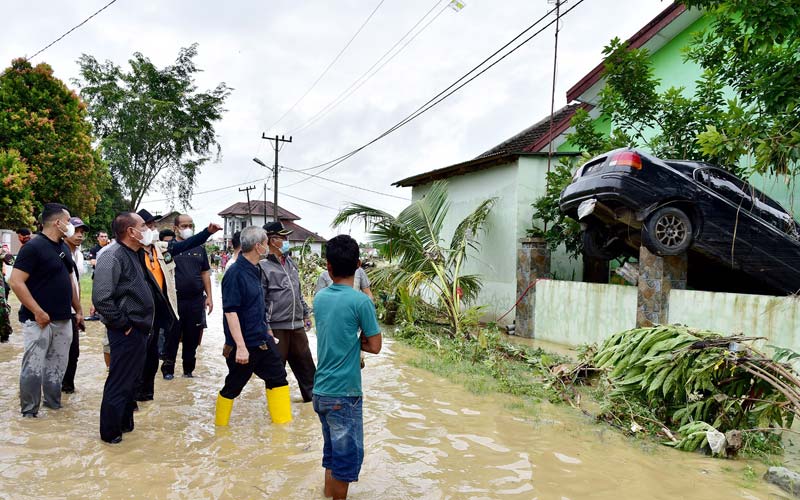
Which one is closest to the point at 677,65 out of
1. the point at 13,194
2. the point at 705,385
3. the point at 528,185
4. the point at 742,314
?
the point at 528,185

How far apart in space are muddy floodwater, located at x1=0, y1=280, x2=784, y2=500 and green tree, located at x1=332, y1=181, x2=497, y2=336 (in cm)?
548

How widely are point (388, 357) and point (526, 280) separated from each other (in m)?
3.85

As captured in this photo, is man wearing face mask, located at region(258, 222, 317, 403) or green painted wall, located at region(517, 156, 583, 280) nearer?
man wearing face mask, located at region(258, 222, 317, 403)

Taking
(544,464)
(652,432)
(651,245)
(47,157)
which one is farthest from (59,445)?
(47,157)

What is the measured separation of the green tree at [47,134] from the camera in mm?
23688

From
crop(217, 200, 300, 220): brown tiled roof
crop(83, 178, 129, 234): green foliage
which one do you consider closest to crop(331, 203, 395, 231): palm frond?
crop(83, 178, 129, 234): green foliage

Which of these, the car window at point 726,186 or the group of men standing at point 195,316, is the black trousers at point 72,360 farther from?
the car window at point 726,186

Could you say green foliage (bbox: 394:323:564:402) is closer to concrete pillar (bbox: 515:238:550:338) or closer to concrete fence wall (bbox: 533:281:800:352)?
concrete fence wall (bbox: 533:281:800:352)

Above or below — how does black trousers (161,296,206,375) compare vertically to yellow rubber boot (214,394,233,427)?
above

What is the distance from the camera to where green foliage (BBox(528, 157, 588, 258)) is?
11.5 metres

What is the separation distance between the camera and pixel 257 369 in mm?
5203

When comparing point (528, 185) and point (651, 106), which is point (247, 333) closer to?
point (528, 185)

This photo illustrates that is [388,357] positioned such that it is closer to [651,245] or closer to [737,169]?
[651,245]

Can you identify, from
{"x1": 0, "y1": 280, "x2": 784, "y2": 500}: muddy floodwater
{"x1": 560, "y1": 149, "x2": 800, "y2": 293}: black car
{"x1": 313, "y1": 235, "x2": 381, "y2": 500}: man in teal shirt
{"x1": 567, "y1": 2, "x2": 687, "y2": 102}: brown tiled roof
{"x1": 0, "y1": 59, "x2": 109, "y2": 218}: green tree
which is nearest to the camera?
{"x1": 313, "y1": 235, "x2": 381, "y2": 500}: man in teal shirt
